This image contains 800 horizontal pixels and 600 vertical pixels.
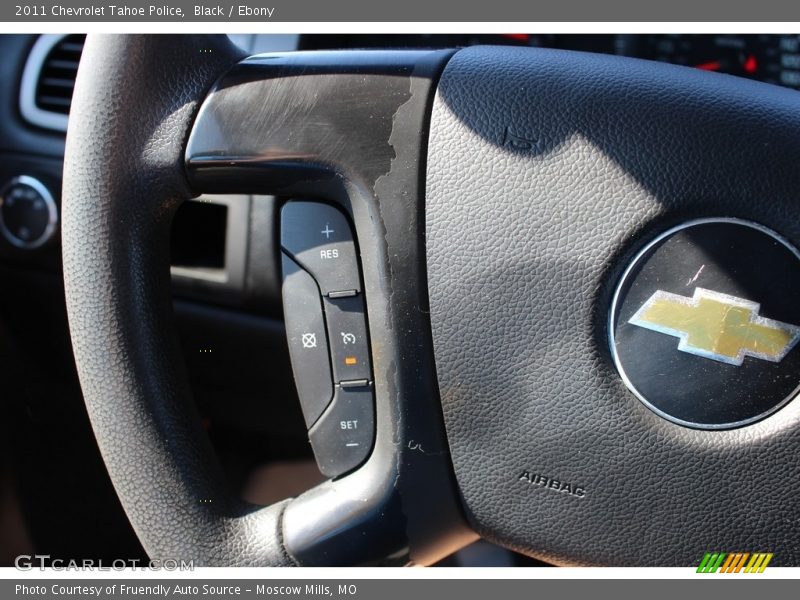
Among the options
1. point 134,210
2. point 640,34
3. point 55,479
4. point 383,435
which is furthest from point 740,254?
point 55,479

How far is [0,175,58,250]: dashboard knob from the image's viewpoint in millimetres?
1521

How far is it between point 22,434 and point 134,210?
99 cm

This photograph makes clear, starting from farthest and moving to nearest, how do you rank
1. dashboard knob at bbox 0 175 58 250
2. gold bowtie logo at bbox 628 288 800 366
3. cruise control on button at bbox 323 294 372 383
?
dashboard knob at bbox 0 175 58 250, cruise control on button at bbox 323 294 372 383, gold bowtie logo at bbox 628 288 800 366

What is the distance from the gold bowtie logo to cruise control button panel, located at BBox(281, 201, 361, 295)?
0.29 m

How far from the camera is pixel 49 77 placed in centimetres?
158

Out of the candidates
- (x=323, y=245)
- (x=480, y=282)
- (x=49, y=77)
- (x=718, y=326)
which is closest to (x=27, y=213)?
(x=49, y=77)

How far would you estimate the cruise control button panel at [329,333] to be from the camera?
0.93m

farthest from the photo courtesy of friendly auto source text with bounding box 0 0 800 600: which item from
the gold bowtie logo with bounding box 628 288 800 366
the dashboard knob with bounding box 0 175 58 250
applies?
the dashboard knob with bounding box 0 175 58 250

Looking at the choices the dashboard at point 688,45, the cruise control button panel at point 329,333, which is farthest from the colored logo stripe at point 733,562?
the dashboard at point 688,45

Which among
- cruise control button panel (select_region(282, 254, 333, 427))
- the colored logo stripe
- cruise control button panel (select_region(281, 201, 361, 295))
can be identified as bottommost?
the colored logo stripe

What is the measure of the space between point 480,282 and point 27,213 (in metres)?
0.97

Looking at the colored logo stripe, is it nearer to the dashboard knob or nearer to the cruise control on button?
the cruise control on button

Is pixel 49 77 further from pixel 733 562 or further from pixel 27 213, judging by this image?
pixel 733 562
